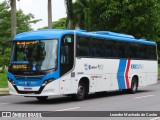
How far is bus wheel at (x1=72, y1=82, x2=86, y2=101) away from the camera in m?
20.2

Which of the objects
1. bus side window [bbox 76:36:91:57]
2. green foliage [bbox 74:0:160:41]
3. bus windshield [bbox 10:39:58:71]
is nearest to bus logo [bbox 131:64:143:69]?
bus side window [bbox 76:36:91:57]

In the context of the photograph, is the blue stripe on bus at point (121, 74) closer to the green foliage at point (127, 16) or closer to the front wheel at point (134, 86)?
the front wheel at point (134, 86)

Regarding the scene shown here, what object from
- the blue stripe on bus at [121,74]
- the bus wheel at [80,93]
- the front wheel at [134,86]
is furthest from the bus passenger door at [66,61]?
the front wheel at [134,86]

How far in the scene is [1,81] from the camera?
34.0 meters

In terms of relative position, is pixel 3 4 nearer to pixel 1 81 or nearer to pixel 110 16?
pixel 110 16

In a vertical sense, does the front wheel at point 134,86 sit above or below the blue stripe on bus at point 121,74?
below

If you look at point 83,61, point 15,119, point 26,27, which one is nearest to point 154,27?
point 83,61

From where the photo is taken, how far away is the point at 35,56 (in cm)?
1886

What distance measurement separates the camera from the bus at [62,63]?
18.6 meters

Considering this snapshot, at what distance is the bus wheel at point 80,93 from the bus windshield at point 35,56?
6.88 feet

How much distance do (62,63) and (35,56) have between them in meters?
1.12

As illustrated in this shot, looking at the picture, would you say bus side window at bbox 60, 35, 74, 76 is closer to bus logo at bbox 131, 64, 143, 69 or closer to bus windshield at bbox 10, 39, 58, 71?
bus windshield at bbox 10, 39, 58, 71

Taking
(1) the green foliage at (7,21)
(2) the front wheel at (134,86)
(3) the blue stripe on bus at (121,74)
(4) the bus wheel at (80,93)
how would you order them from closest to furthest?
(4) the bus wheel at (80,93)
(3) the blue stripe on bus at (121,74)
(2) the front wheel at (134,86)
(1) the green foliage at (7,21)

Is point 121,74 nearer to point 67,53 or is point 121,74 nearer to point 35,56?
point 67,53
